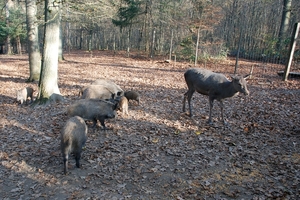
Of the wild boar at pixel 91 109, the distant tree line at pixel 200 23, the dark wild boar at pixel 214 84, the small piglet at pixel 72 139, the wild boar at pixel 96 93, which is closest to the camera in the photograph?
the small piglet at pixel 72 139

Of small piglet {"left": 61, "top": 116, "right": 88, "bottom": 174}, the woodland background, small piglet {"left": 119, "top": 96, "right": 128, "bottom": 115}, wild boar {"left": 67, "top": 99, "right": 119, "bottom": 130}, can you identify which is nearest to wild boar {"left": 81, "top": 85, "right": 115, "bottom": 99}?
small piglet {"left": 119, "top": 96, "right": 128, "bottom": 115}

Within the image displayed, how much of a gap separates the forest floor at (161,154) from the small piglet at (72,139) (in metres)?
0.39

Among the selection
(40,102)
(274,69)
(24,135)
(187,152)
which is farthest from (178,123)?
(274,69)

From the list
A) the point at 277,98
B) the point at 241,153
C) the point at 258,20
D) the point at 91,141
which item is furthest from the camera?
the point at 258,20

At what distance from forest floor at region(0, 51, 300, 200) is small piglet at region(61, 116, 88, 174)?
15.5 inches

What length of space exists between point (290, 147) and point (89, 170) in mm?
5252

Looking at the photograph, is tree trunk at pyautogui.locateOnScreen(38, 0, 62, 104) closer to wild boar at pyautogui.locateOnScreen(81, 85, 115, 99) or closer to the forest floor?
the forest floor

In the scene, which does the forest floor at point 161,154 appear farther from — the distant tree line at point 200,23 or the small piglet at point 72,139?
the distant tree line at point 200,23

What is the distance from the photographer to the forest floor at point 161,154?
4.56 metres

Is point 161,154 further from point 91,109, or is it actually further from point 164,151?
point 91,109

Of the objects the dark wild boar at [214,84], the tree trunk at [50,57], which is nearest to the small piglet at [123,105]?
the dark wild boar at [214,84]

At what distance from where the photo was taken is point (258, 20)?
30969 millimetres

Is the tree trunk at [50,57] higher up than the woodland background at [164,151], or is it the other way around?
the tree trunk at [50,57]

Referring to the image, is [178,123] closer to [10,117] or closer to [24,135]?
[24,135]
